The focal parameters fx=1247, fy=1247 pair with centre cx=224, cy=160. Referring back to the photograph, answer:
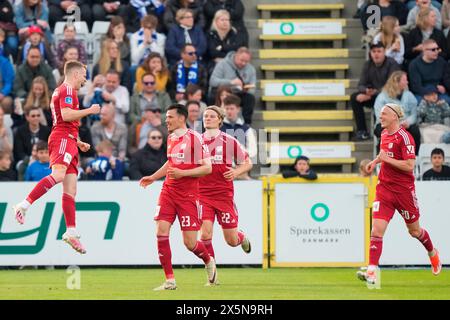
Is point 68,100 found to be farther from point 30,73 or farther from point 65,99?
point 30,73

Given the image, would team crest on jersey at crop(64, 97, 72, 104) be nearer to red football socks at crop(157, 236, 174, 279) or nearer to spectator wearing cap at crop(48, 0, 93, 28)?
red football socks at crop(157, 236, 174, 279)

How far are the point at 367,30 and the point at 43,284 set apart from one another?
10.7 meters

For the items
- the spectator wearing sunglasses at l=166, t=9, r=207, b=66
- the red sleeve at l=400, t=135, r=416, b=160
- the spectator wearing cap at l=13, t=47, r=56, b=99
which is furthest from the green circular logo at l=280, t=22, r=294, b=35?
the red sleeve at l=400, t=135, r=416, b=160

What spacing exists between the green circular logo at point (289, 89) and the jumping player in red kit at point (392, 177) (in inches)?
319

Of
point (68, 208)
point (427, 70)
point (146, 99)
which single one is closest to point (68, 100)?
point (68, 208)

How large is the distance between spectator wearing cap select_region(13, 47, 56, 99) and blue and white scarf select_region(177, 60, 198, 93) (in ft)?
7.76

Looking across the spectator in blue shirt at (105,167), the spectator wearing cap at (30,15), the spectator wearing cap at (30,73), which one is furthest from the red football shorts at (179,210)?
the spectator wearing cap at (30,15)

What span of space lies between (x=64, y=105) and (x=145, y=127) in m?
7.06

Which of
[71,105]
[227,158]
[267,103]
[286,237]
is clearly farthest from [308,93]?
[71,105]

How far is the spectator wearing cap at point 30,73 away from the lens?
2330 centimetres

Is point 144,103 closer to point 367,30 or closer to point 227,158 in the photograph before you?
point 367,30

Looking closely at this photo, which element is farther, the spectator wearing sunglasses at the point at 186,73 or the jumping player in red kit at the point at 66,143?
the spectator wearing sunglasses at the point at 186,73

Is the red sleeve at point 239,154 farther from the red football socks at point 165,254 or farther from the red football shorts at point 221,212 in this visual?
the red football socks at point 165,254

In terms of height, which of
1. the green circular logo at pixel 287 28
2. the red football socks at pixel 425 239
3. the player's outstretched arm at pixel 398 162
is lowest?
the red football socks at pixel 425 239
